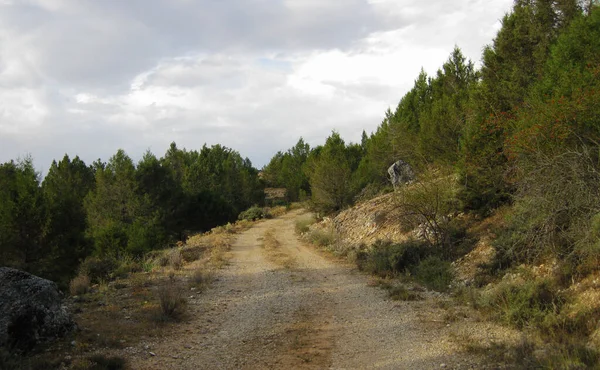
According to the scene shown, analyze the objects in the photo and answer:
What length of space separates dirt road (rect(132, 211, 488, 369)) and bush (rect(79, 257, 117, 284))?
472 cm

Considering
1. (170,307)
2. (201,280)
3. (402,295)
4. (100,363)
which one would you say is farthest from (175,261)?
(100,363)

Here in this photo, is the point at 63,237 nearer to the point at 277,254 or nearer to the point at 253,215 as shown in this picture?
the point at 277,254

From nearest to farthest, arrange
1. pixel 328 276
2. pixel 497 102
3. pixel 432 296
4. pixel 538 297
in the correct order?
pixel 538 297 < pixel 432 296 < pixel 328 276 < pixel 497 102

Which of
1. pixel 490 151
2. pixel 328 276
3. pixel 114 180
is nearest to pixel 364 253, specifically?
pixel 328 276

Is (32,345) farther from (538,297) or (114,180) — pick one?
(114,180)

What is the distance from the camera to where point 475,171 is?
16.0 m

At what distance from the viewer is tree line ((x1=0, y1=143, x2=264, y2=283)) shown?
63.8 feet

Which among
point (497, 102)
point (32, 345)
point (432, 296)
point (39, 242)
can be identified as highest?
point (497, 102)

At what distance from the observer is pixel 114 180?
39.0 metres

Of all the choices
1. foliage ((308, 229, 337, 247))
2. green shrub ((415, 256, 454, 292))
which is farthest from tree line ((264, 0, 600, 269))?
foliage ((308, 229, 337, 247))

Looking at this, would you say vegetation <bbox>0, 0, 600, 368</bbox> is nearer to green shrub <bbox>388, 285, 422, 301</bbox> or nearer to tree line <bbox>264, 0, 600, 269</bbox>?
tree line <bbox>264, 0, 600, 269</bbox>

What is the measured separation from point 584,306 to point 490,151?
8.53 m

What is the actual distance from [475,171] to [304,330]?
402 inches

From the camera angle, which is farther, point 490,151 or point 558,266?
point 490,151
